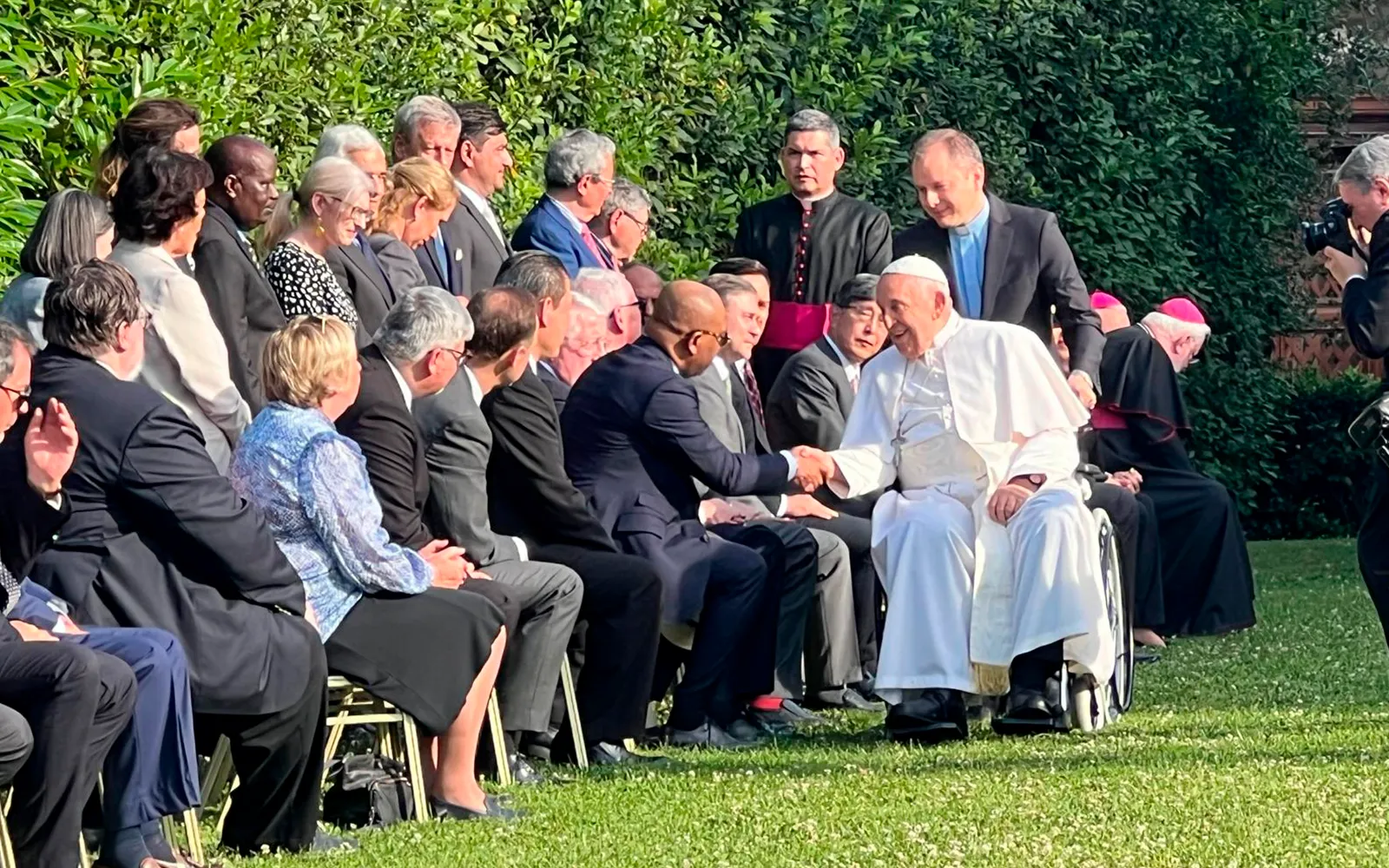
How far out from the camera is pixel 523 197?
43.4 feet

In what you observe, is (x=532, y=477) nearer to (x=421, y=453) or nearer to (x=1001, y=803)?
(x=421, y=453)

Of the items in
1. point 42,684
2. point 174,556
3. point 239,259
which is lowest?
point 42,684

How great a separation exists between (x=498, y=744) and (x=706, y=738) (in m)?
1.32

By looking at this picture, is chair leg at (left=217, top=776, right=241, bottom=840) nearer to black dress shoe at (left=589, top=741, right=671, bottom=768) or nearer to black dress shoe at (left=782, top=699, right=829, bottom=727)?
black dress shoe at (left=589, top=741, right=671, bottom=768)

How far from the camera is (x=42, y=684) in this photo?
246 inches

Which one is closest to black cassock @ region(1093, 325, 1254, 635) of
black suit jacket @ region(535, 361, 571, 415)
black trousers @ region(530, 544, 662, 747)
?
black suit jacket @ region(535, 361, 571, 415)

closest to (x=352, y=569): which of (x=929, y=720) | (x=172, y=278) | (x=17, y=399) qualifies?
(x=172, y=278)

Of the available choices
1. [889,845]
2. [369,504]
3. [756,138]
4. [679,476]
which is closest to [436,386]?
[369,504]

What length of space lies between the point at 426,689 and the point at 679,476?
88.0 inches

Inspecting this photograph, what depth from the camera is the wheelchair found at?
958 cm

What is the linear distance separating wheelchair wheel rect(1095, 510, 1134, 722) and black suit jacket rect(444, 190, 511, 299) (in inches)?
107

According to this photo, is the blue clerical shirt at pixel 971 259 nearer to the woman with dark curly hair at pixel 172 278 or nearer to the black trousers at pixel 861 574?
the black trousers at pixel 861 574

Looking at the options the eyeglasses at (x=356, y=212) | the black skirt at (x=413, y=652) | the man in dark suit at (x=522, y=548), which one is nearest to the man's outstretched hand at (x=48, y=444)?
the black skirt at (x=413, y=652)

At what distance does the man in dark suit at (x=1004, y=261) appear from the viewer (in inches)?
427
